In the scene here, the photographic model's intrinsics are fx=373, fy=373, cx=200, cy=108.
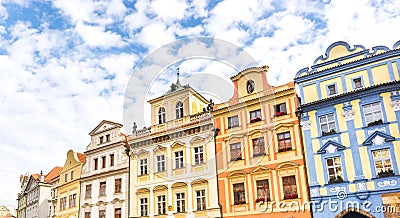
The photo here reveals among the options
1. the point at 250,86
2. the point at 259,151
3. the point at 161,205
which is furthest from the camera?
the point at 161,205

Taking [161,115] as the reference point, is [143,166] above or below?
below

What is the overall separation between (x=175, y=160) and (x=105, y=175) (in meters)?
8.30

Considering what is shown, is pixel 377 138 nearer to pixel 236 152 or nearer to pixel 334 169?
pixel 334 169

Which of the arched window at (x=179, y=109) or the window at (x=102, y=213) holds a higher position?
the arched window at (x=179, y=109)

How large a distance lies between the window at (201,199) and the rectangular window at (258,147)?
5.27 metres

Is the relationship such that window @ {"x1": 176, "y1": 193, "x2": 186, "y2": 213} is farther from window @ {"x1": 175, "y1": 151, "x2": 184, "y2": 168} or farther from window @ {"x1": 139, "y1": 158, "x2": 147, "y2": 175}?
window @ {"x1": 139, "y1": 158, "x2": 147, "y2": 175}

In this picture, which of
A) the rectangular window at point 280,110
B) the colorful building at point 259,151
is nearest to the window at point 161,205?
the colorful building at point 259,151

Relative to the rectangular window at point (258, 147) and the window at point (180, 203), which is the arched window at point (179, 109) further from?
the rectangular window at point (258, 147)

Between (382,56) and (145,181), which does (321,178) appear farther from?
(145,181)

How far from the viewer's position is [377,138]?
77.5 feet

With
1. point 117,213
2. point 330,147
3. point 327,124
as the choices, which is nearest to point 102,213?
point 117,213

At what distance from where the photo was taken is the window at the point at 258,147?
28.0 metres

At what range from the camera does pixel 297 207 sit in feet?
82.5

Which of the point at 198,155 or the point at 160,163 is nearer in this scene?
the point at 198,155
